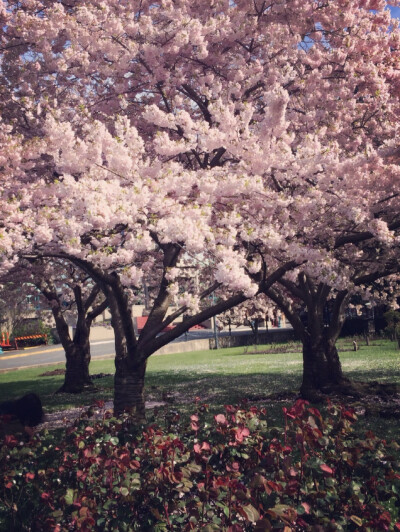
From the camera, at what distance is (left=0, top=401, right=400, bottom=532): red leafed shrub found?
10.2 feet

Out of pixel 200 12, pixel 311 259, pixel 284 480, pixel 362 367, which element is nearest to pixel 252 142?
pixel 311 259

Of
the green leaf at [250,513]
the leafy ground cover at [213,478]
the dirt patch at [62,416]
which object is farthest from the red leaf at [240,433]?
the dirt patch at [62,416]

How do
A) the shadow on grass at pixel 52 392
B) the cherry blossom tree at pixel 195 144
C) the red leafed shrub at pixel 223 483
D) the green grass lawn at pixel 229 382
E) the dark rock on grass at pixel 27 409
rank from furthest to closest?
1. the shadow on grass at pixel 52 392
2. the green grass lawn at pixel 229 382
3. the dark rock on grass at pixel 27 409
4. the cherry blossom tree at pixel 195 144
5. the red leafed shrub at pixel 223 483

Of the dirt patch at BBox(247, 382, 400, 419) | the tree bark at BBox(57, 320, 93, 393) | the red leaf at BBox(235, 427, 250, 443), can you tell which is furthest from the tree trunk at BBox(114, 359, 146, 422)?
the tree bark at BBox(57, 320, 93, 393)

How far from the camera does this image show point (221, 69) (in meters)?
10.9

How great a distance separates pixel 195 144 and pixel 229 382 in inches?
418

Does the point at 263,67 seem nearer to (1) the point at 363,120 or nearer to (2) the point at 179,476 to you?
(1) the point at 363,120

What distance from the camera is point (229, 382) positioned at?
16.8m

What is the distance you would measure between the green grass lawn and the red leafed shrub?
216 inches

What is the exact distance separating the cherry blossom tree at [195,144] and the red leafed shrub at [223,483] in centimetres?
337

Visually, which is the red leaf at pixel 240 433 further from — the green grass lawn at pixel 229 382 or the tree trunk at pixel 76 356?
the tree trunk at pixel 76 356

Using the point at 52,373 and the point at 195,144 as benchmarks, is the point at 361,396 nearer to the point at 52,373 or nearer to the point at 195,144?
the point at 195,144

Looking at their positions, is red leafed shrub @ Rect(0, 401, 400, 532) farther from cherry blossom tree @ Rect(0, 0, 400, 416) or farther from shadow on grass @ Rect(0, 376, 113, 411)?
shadow on grass @ Rect(0, 376, 113, 411)

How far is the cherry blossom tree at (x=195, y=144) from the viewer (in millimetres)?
7441
